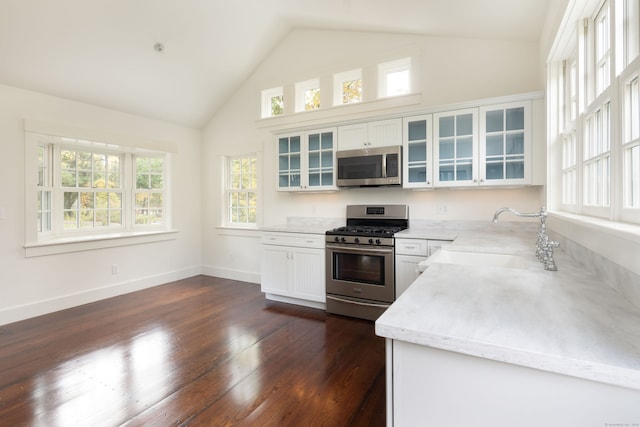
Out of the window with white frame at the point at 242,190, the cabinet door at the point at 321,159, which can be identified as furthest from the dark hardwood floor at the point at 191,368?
the window with white frame at the point at 242,190

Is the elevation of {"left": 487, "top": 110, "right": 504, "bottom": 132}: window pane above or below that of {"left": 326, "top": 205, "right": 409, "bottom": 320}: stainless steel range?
above

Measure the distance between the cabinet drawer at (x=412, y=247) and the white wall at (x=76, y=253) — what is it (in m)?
3.60

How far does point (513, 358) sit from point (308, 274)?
2966 millimetres

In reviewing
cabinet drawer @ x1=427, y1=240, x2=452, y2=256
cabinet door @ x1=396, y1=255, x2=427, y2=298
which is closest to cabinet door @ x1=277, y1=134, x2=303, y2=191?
cabinet door @ x1=396, y1=255, x2=427, y2=298

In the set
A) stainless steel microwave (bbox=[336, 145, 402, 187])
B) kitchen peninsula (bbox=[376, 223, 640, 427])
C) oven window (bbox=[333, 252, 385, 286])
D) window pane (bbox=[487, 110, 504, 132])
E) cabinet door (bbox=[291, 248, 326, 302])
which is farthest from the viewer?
cabinet door (bbox=[291, 248, 326, 302])

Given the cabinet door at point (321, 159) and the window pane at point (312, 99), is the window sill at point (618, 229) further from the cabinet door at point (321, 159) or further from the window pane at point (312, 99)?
the window pane at point (312, 99)

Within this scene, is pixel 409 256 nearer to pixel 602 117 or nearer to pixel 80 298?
pixel 602 117

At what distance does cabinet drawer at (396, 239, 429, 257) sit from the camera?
2.96m

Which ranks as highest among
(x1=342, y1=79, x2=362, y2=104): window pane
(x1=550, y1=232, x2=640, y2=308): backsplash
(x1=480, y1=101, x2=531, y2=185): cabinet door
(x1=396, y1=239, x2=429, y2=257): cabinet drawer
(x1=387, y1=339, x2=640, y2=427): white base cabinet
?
(x1=342, y1=79, x2=362, y2=104): window pane

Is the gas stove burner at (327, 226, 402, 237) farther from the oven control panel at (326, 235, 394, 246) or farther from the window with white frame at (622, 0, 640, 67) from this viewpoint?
the window with white frame at (622, 0, 640, 67)

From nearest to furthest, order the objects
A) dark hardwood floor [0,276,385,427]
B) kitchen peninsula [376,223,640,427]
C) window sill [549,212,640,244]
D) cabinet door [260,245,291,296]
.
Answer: kitchen peninsula [376,223,640,427]
window sill [549,212,640,244]
dark hardwood floor [0,276,385,427]
cabinet door [260,245,291,296]

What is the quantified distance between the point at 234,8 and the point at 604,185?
3.83 m

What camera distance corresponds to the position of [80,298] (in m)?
3.75

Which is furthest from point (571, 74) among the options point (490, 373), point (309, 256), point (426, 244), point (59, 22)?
point (59, 22)
